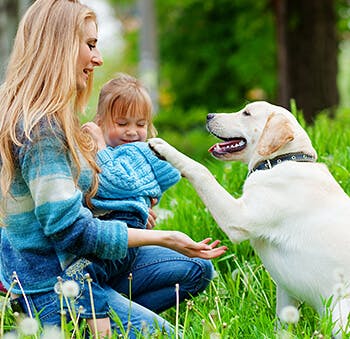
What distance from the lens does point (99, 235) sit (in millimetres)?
3092

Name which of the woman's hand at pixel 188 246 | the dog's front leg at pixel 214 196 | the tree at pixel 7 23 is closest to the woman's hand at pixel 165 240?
the woman's hand at pixel 188 246

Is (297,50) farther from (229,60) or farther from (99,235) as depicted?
(99,235)

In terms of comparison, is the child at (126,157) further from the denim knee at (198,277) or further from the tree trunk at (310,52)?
the tree trunk at (310,52)

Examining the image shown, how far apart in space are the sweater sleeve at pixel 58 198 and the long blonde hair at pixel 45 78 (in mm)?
64

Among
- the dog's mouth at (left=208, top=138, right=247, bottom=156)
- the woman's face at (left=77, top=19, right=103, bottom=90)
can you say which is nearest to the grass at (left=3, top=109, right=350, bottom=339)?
the dog's mouth at (left=208, top=138, right=247, bottom=156)

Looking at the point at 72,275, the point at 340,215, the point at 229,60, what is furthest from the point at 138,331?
the point at 229,60

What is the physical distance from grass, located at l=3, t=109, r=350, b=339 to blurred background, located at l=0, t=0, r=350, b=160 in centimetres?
277

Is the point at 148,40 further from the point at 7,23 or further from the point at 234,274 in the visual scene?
the point at 234,274

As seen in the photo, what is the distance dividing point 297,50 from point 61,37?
309 inches

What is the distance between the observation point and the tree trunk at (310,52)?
10.5m

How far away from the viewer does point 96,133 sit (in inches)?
141

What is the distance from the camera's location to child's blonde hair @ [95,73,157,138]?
→ 3738 mm

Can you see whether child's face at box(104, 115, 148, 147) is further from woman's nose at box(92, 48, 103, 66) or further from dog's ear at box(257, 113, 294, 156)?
dog's ear at box(257, 113, 294, 156)

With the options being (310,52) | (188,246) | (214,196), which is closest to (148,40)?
(310,52)
